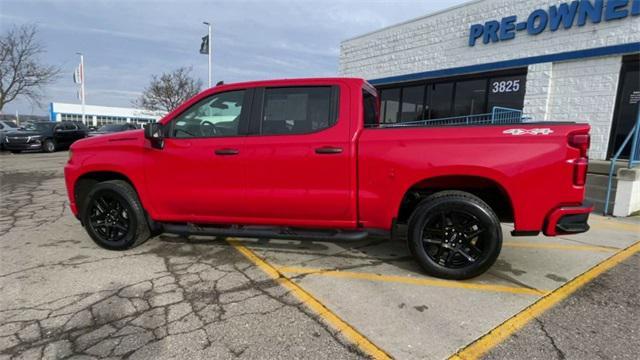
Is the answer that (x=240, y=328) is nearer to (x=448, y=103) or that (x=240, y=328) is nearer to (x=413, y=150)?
(x=413, y=150)

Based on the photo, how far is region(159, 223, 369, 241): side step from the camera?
12.2 ft

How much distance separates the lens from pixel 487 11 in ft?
37.9

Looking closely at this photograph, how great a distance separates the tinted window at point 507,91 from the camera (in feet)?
36.6

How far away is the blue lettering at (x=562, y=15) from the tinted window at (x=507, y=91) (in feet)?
5.18

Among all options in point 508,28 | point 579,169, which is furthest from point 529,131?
point 508,28

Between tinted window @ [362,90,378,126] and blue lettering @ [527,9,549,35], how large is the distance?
8.36 m

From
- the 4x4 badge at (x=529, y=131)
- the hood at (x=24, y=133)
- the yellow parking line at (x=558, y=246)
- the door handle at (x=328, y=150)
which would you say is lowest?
the yellow parking line at (x=558, y=246)

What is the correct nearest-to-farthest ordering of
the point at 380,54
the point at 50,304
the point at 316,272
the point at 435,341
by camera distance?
the point at 435,341, the point at 50,304, the point at 316,272, the point at 380,54

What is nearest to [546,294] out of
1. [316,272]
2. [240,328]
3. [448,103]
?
[316,272]

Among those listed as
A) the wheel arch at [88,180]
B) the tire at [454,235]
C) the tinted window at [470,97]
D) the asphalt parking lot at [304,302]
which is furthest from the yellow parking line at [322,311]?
the tinted window at [470,97]

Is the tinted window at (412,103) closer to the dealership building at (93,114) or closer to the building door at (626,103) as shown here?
the building door at (626,103)

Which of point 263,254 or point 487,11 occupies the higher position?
point 487,11

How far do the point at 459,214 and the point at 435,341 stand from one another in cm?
134

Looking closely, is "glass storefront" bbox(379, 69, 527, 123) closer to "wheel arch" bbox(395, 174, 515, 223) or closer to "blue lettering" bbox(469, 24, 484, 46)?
"blue lettering" bbox(469, 24, 484, 46)
